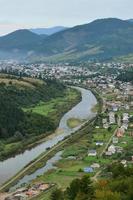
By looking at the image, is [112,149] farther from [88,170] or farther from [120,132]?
[120,132]

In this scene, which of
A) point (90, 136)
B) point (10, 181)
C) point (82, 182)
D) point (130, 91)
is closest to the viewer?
point (82, 182)

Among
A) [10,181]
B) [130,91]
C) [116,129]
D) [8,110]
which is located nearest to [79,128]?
[116,129]

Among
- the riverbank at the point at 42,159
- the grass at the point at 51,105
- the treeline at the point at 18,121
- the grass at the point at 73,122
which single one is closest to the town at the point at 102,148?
the riverbank at the point at 42,159

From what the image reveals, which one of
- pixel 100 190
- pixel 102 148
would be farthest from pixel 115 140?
pixel 100 190

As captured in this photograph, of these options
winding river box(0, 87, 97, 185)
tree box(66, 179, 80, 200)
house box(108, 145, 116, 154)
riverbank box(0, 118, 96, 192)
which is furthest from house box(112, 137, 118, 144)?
tree box(66, 179, 80, 200)

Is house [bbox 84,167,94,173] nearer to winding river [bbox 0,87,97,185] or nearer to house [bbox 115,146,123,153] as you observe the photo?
winding river [bbox 0,87,97,185]

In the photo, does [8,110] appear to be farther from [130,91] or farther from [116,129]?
[130,91]
